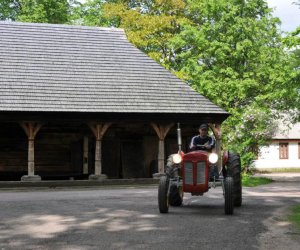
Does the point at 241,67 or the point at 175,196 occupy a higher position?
the point at 241,67

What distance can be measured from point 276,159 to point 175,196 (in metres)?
34.2

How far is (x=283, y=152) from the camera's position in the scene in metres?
43.5

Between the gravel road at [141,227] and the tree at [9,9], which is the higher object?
the tree at [9,9]

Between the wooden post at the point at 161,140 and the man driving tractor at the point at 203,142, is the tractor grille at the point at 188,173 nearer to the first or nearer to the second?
the man driving tractor at the point at 203,142

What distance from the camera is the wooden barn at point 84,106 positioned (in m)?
19.5

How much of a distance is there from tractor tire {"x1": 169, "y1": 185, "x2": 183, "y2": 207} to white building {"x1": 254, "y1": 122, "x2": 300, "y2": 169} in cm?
3291

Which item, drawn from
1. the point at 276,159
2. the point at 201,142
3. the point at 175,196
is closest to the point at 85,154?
the point at 175,196

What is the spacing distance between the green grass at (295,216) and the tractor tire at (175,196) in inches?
89.8

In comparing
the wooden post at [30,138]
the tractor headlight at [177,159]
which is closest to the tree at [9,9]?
the wooden post at [30,138]

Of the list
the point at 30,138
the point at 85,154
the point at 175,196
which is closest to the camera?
the point at 175,196

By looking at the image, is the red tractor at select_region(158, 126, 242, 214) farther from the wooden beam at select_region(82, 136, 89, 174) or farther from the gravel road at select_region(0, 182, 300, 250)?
the wooden beam at select_region(82, 136, 89, 174)

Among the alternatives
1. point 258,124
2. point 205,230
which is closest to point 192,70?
point 258,124

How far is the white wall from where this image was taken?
42.3 m

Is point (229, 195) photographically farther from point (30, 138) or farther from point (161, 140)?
point (30, 138)
